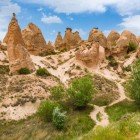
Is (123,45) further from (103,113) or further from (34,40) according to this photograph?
(103,113)

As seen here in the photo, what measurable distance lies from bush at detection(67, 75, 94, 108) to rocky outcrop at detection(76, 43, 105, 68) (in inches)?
911

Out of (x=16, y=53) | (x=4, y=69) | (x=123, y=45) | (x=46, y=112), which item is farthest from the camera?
(x=123, y=45)

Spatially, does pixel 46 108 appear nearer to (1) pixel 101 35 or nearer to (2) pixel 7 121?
(2) pixel 7 121

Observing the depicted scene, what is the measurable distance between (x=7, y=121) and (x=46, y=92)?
1238cm

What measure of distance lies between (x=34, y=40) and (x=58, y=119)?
49.8 metres

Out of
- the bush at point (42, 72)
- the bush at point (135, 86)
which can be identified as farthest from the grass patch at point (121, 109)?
the bush at point (42, 72)

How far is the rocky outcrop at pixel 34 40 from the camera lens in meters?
104

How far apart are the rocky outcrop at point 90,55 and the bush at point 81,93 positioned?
23151 millimetres

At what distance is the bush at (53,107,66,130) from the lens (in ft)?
196

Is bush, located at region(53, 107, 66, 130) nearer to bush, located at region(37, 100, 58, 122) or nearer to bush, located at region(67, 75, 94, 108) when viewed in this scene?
bush, located at region(37, 100, 58, 122)

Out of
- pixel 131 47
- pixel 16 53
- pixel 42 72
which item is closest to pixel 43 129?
pixel 42 72

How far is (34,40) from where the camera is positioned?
106 metres

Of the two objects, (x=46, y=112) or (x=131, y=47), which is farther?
(x=131, y=47)

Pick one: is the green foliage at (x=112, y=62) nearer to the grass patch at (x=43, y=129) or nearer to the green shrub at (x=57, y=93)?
the green shrub at (x=57, y=93)
